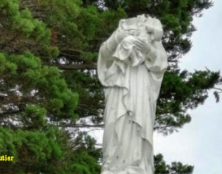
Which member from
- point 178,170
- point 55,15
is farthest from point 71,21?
point 178,170

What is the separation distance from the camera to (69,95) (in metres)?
16.8

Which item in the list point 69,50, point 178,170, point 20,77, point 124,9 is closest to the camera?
point 20,77

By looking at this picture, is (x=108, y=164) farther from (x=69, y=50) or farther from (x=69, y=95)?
(x=69, y=50)

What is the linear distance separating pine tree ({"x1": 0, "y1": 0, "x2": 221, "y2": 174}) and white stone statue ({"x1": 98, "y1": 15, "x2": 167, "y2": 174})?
14.3 ft

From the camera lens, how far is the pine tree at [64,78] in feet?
52.3

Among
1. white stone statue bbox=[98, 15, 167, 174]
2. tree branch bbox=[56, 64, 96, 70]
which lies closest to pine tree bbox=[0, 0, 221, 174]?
tree branch bbox=[56, 64, 96, 70]

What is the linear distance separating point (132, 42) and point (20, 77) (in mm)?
4851

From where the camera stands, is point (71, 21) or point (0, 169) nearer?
point (0, 169)

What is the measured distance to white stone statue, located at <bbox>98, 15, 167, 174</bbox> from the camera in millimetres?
10930

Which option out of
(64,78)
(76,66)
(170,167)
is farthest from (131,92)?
(170,167)

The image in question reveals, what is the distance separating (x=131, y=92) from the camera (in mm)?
11172

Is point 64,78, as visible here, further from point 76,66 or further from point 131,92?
point 131,92

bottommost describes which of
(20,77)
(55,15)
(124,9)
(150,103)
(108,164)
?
(108,164)

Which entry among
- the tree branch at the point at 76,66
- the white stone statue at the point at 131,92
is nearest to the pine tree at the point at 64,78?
the tree branch at the point at 76,66
